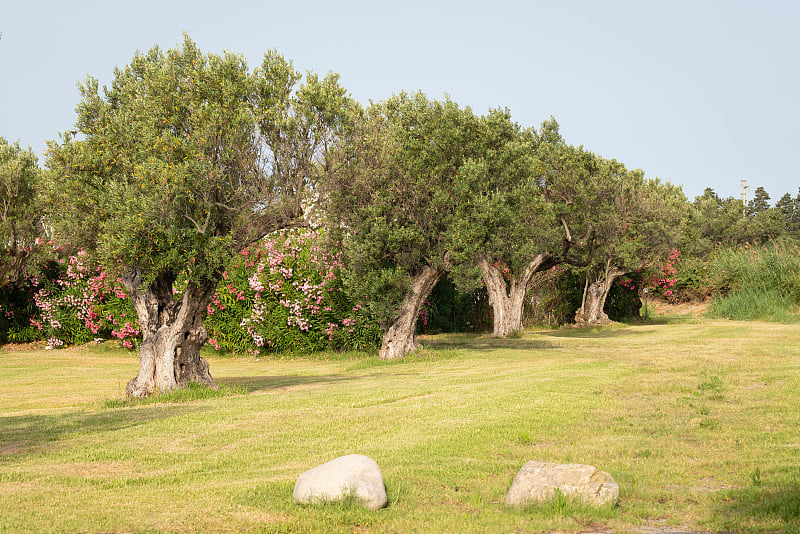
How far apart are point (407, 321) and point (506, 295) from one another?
10570mm

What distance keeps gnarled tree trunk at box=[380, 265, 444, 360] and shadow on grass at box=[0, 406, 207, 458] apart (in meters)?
10.1

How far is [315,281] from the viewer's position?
25.7m

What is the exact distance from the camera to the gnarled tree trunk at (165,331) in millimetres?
16000

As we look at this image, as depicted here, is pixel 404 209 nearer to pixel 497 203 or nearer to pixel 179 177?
pixel 497 203

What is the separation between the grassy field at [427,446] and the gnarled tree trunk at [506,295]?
12411 millimetres

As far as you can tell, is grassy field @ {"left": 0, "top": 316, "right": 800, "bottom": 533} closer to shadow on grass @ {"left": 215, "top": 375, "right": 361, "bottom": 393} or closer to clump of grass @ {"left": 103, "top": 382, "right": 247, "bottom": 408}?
shadow on grass @ {"left": 215, "top": 375, "right": 361, "bottom": 393}

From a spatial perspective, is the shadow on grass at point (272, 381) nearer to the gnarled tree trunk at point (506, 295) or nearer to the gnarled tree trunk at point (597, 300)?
the gnarled tree trunk at point (506, 295)

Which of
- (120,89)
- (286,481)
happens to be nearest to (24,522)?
(286,481)

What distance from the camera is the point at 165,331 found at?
52.6ft

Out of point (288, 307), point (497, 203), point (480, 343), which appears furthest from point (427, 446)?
point (480, 343)

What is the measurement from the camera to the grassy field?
7.00 meters

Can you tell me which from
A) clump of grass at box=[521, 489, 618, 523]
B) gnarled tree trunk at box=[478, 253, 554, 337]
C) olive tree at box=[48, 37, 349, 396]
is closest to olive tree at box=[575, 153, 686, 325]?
gnarled tree trunk at box=[478, 253, 554, 337]

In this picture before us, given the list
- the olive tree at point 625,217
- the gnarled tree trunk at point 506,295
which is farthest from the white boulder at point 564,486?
the gnarled tree trunk at point 506,295

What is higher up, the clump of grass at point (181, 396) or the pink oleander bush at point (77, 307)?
the pink oleander bush at point (77, 307)
